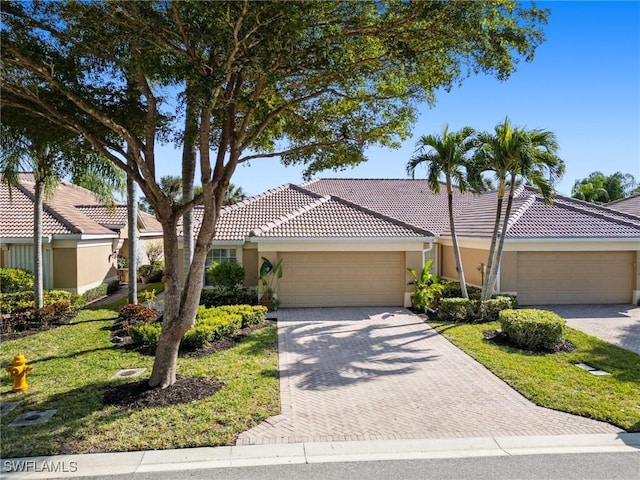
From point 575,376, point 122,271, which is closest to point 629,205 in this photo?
point 575,376

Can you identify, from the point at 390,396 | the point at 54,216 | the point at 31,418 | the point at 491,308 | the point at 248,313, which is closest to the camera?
the point at 31,418

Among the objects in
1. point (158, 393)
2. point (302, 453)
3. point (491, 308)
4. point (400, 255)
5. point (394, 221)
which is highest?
point (394, 221)

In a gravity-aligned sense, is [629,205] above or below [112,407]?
above

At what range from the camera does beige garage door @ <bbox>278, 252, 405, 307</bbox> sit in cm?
1686

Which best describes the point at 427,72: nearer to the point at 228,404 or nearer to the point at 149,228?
the point at 228,404

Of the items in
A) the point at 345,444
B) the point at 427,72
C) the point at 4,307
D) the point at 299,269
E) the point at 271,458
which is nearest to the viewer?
the point at 271,458

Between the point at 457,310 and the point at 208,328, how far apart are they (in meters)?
8.25

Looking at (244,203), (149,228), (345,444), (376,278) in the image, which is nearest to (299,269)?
(376,278)

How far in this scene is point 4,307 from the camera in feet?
48.2

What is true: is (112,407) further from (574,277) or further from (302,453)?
(574,277)

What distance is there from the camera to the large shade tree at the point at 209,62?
672 cm

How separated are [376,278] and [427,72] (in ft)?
32.5

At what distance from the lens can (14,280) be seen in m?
16.6

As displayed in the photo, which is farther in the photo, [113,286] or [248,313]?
[113,286]
